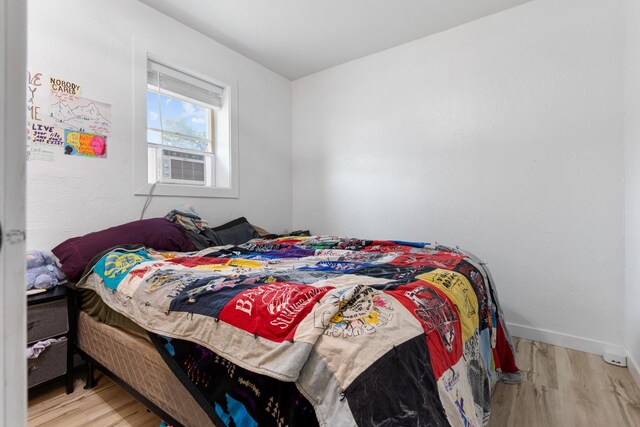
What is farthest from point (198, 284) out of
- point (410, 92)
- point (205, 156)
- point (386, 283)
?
point (410, 92)

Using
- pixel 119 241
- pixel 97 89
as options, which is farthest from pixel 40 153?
pixel 119 241

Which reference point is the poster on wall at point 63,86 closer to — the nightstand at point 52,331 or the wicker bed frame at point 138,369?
the nightstand at point 52,331

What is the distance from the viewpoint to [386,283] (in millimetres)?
1167

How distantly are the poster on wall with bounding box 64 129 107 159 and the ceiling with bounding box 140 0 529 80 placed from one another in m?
1.16

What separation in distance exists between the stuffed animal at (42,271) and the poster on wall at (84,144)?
66 centimetres

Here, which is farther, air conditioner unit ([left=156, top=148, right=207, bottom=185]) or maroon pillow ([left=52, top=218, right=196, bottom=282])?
air conditioner unit ([left=156, top=148, right=207, bottom=185])

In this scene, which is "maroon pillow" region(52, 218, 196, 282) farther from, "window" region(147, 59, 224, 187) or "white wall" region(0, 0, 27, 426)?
"white wall" region(0, 0, 27, 426)

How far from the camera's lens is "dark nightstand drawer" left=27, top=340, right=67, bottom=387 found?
1517 mm

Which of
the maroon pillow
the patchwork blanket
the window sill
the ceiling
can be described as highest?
the ceiling

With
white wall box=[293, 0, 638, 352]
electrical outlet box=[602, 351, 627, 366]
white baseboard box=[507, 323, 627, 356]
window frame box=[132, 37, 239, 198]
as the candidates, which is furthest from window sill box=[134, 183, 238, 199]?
electrical outlet box=[602, 351, 627, 366]

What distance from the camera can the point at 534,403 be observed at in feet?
4.96

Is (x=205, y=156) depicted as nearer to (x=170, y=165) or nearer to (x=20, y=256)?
(x=170, y=165)

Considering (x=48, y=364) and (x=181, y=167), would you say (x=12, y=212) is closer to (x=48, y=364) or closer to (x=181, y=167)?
(x=48, y=364)

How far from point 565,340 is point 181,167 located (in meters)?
3.29
